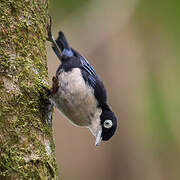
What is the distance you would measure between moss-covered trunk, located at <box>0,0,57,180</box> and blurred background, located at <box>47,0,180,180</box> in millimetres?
3027

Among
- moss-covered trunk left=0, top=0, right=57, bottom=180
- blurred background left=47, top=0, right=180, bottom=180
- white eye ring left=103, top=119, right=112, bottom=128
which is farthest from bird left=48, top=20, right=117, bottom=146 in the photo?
blurred background left=47, top=0, right=180, bottom=180

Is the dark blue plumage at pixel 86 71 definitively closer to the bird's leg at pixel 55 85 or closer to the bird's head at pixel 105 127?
the bird's head at pixel 105 127

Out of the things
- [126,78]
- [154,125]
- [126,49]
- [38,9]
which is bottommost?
[154,125]

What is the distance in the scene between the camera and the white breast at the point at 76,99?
417cm

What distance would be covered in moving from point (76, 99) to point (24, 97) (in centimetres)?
103

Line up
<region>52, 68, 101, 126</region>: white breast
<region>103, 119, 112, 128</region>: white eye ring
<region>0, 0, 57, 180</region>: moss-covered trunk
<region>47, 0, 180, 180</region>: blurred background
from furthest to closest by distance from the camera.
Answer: <region>47, 0, 180, 180</region>: blurred background, <region>103, 119, 112, 128</region>: white eye ring, <region>52, 68, 101, 126</region>: white breast, <region>0, 0, 57, 180</region>: moss-covered trunk

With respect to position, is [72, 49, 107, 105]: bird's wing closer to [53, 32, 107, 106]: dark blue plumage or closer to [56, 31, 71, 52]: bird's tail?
[53, 32, 107, 106]: dark blue plumage

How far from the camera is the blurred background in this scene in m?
6.98

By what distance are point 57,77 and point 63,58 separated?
0.53 meters

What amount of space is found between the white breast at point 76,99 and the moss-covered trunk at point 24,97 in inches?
19.1

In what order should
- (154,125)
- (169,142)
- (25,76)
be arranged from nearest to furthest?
(25,76) < (154,125) < (169,142)

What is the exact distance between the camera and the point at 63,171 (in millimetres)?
7426

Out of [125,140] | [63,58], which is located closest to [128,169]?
[125,140]

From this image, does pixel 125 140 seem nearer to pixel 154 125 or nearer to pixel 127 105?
pixel 127 105
